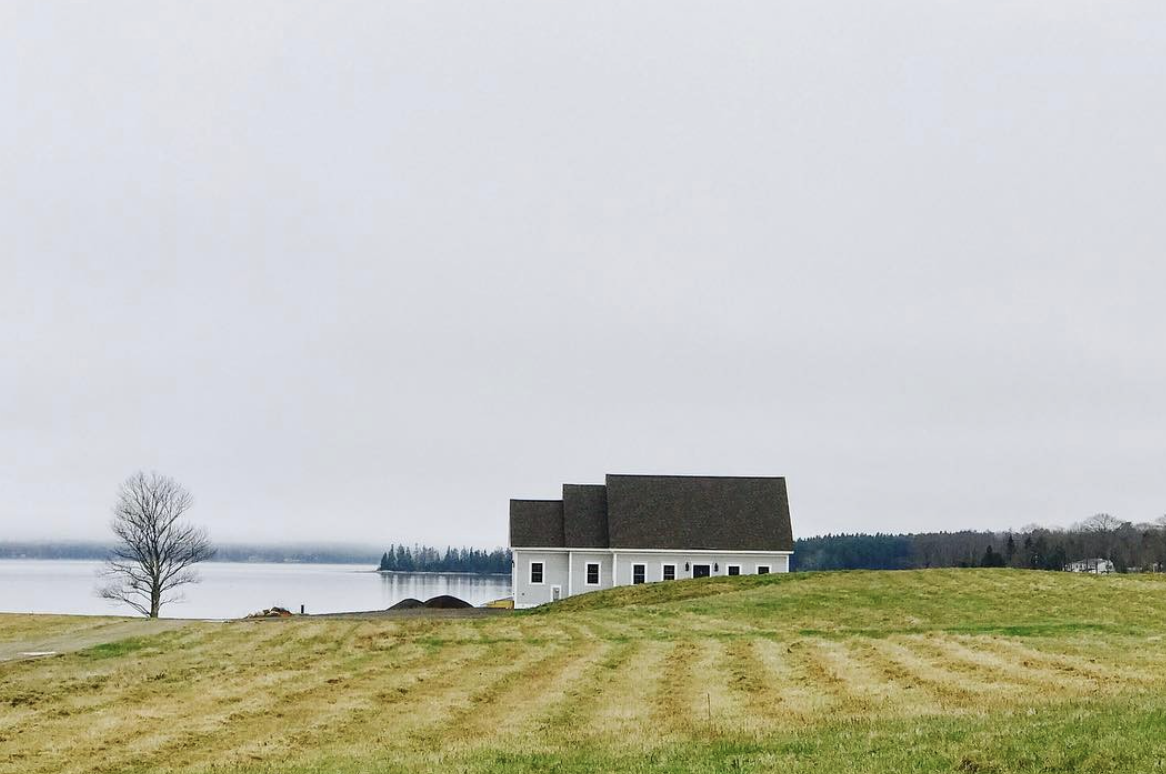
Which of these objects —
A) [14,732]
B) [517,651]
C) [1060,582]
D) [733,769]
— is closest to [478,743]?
[733,769]

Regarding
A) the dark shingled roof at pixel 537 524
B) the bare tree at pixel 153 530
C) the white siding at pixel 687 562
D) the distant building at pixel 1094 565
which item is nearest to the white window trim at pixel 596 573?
the white siding at pixel 687 562

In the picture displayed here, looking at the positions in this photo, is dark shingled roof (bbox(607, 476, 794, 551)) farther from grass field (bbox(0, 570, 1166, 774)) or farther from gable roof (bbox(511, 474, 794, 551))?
grass field (bbox(0, 570, 1166, 774))

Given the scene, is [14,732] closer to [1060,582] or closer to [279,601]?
[1060,582]

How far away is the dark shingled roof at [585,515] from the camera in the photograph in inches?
2260

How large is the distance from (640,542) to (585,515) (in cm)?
397

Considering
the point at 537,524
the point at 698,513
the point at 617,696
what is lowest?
the point at 617,696

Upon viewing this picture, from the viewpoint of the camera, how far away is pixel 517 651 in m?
24.9

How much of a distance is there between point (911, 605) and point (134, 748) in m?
27.7

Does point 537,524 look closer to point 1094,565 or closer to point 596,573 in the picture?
point 596,573

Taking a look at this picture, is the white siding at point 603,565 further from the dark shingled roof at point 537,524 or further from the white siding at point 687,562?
the dark shingled roof at point 537,524

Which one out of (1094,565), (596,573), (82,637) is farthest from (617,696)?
(1094,565)

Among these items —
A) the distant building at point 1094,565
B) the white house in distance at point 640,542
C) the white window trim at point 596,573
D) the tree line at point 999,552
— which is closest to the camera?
the white house in distance at point 640,542

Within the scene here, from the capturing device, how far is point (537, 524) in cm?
5812

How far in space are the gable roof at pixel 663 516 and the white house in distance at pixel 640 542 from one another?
57 millimetres
